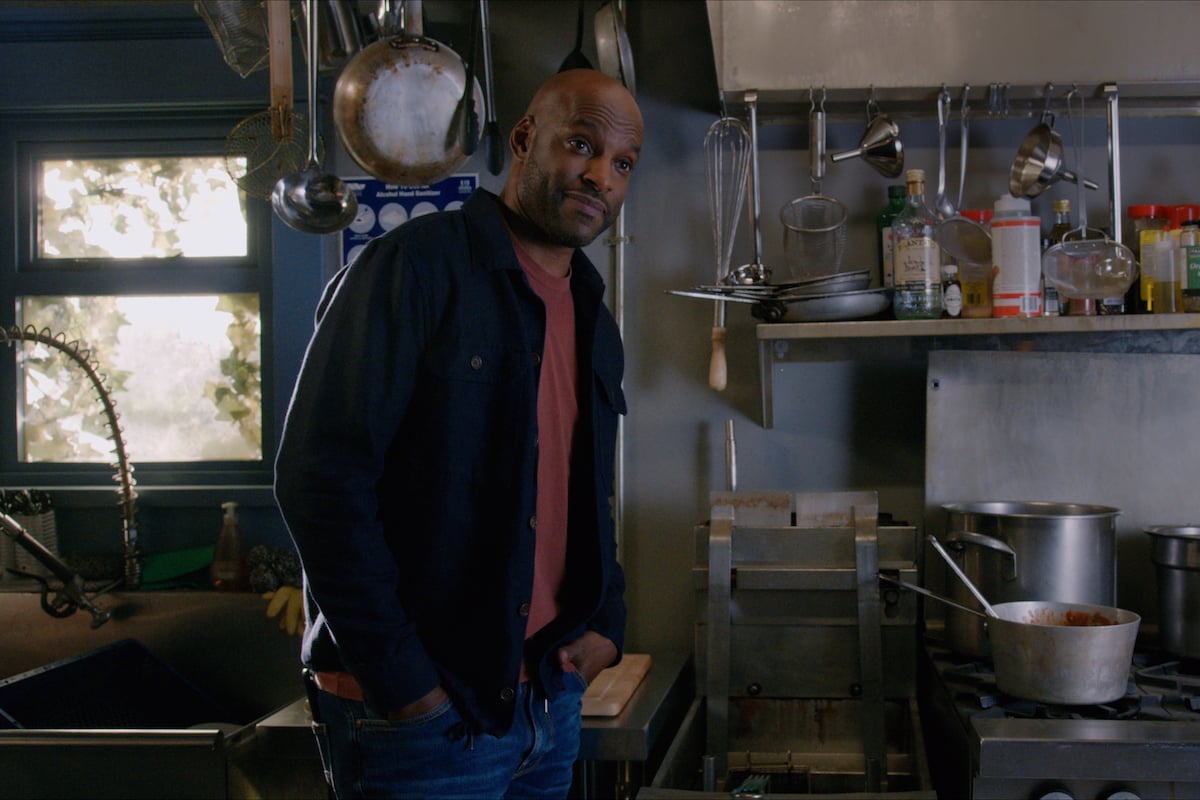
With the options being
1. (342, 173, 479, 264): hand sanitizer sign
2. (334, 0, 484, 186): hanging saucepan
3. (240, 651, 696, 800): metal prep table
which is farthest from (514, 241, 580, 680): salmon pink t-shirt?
(342, 173, 479, 264): hand sanitizer sign

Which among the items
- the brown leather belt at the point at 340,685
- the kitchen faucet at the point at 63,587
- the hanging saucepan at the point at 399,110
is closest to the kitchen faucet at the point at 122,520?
the kitchen faucet at the point at 63,587

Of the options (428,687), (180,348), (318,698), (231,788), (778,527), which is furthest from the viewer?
(180,348)

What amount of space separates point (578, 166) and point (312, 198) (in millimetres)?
884

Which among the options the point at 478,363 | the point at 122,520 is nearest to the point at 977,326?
the point at 478,363

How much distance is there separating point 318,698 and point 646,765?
81cm

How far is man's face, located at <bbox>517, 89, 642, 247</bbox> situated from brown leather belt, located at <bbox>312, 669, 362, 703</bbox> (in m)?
0.57

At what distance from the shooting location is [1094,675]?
4.84 ft

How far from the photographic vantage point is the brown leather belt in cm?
121

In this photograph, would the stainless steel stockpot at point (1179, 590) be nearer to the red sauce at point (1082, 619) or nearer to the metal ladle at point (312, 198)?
the red sauce at point (1082, 619)

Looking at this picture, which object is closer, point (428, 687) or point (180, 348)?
point (428, 687)

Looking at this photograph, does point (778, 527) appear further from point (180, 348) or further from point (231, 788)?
point (180, 348)

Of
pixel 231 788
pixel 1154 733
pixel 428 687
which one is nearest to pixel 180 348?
pixel 231 788

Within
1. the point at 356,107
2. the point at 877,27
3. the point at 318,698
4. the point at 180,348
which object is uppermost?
the point at 877,27

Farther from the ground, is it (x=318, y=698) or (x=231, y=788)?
(x=318, y=698)
